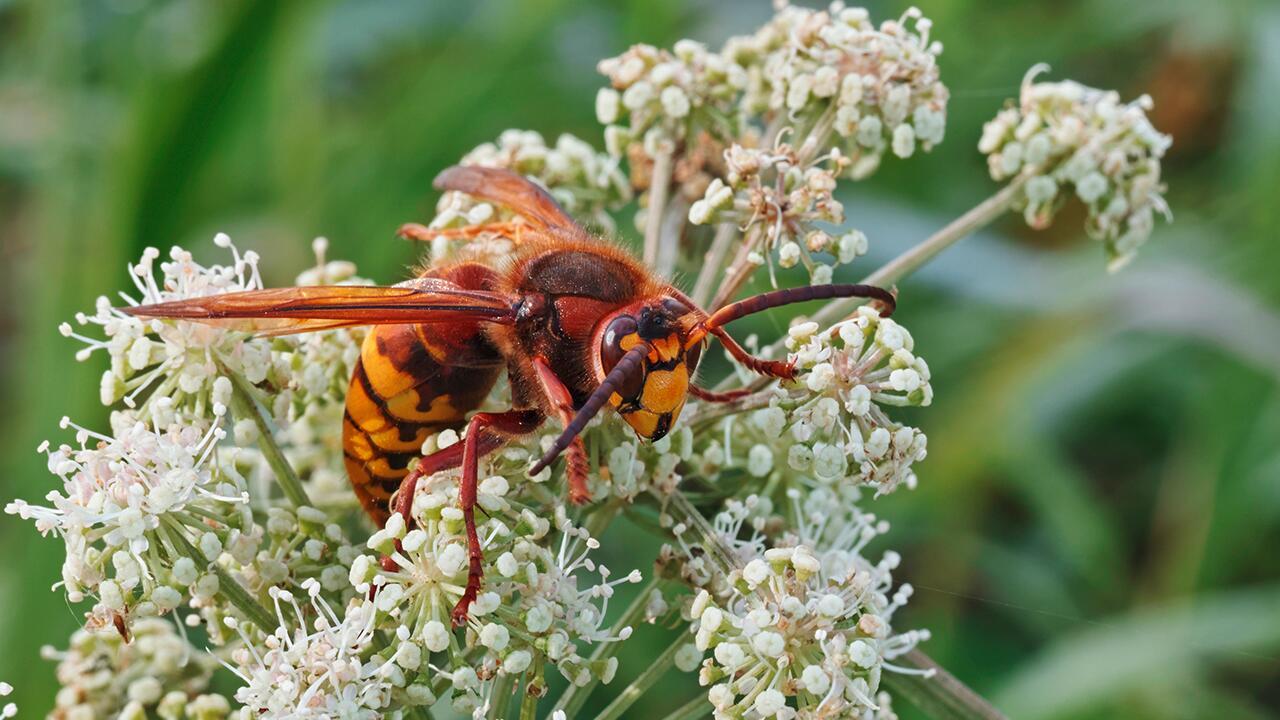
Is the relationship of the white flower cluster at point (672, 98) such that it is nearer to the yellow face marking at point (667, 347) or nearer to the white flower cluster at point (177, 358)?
the yellow face marking at point (667, 347)

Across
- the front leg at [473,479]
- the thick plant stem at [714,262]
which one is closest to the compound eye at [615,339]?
the front leg at [473,479]

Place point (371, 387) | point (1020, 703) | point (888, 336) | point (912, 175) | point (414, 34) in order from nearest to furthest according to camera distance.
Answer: point (888, 336) < point (371, 387) < point (1020, 703) < point (912, 175) < point (414, 34)

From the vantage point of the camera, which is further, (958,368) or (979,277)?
(958,368)

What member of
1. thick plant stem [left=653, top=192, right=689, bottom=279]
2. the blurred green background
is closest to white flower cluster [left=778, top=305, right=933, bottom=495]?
thick plant stem [left=653, top=192, right=689, bottom=279]

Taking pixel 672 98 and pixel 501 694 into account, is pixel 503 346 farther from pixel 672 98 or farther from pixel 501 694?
pixel 672 98

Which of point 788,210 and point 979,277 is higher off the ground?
point 979,277

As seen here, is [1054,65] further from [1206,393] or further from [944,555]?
[944,555]

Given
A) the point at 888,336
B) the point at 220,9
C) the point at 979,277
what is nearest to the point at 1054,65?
the point at 979,277

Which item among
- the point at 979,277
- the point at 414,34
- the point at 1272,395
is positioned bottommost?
the point at 1272,395
